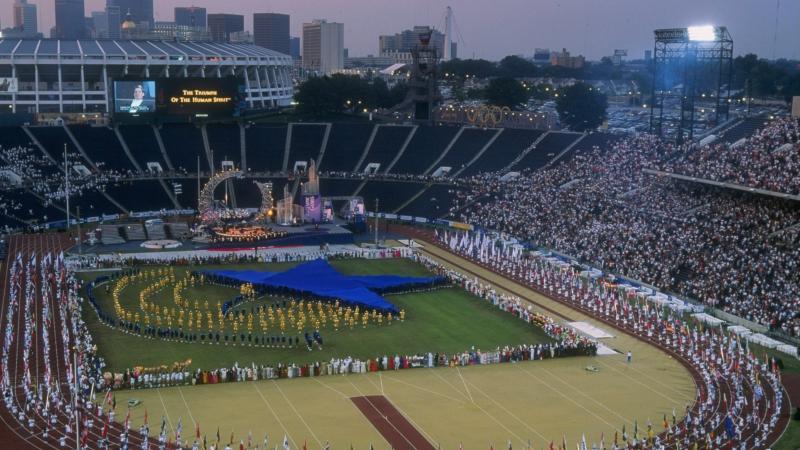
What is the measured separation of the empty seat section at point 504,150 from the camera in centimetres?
9962

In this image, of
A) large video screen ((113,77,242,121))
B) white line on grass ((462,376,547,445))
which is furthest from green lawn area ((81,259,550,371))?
large video screen ((113,77,242,121))

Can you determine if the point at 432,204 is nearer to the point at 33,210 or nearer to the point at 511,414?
the point at 33,210

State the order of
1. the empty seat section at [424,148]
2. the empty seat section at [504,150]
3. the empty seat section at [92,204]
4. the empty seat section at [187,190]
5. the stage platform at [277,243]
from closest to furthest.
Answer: the stage platform at [277,243] < the empty seat section at [92,204] < the empty seat section at [187,190] < the empty seat section at [504,150] < the empty seat section at [424,148]

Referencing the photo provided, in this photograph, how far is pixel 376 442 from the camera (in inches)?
1380

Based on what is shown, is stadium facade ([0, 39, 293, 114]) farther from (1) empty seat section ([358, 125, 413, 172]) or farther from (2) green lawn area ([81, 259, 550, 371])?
(2) green lawn area ([81, 259, 550, 371])

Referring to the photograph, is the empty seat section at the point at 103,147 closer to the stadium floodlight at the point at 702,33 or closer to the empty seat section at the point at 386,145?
the empty seat section at the point at 386,145

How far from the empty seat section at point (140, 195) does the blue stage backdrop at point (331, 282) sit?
97.4ft

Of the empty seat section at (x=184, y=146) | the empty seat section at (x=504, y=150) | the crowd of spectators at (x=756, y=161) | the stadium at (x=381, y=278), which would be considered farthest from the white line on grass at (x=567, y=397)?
the empty seat section at (x=184, y=146)

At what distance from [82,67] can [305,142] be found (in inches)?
1174

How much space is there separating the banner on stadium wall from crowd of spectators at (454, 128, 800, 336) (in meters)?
57.3

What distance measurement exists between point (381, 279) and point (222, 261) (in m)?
15.0

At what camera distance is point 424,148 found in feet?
351

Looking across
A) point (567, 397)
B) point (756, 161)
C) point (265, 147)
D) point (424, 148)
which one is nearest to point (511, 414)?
point (567, 397)

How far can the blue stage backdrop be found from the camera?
181 ft
